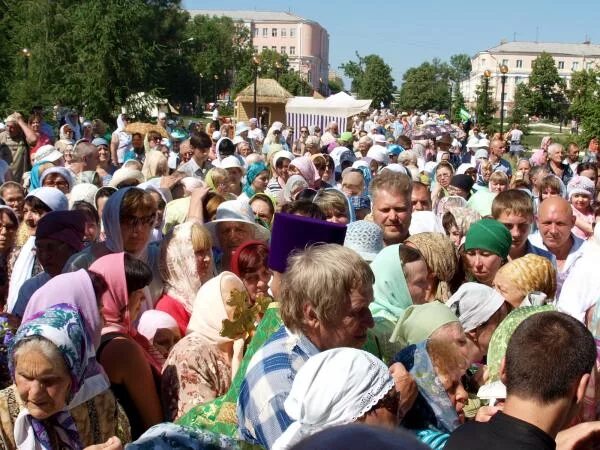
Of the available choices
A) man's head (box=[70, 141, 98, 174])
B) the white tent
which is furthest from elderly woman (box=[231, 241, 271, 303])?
the white tent

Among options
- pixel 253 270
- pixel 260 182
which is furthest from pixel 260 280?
pixel 260 182

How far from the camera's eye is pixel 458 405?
10.9 feet

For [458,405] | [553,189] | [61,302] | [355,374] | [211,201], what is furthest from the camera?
[553,189]

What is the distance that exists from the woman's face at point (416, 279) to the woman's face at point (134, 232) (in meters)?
1.76

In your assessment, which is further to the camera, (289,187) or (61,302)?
(289,187)

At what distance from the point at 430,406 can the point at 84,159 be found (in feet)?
25.2

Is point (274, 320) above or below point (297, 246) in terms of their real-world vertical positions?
below

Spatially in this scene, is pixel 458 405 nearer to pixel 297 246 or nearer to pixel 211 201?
pixel 297 246

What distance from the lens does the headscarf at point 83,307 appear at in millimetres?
3512

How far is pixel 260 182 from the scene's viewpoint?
10.2m

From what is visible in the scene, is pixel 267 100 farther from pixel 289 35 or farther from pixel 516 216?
pixel 289 35

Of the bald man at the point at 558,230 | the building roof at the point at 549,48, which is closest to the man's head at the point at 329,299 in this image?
the bald man at the point at 558,230

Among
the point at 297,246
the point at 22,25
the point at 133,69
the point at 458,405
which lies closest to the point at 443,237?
the point at 297,246

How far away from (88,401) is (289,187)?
5.73 m
